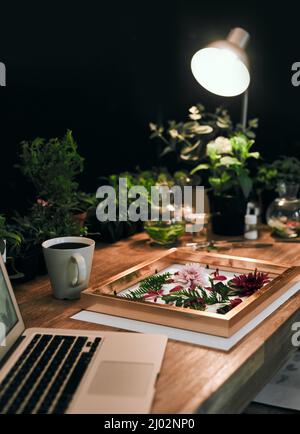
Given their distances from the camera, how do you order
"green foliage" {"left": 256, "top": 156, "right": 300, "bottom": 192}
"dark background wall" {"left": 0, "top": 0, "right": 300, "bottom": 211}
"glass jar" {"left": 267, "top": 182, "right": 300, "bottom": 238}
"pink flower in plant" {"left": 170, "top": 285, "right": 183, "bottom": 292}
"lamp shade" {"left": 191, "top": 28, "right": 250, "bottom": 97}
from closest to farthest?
"pink flower in plant" {"left": 170, "top": 285, "right": 183, "bottom": 292}
"dark background wall" {"left": 0, "top": 0, "right": 300, "bottom": 211}
"lamp shade" {"left": 191, "top": 28, "right": 250, "bottom": 97}
"glass jar" {"left": 267, "top": 182, "right": 300, "bottom": 238}
"green foliage" {"left": 256, "top": 156, "right": 300, "bottom": 192}

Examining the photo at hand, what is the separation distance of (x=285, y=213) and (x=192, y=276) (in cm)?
62

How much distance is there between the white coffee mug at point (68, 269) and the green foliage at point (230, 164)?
29.5 inches

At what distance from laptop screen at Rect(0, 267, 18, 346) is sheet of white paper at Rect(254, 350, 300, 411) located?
2.33ft

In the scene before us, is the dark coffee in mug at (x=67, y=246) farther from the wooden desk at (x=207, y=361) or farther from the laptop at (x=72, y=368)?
the laptop at (x=72, y=368)

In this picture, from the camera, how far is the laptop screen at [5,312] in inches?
41.3

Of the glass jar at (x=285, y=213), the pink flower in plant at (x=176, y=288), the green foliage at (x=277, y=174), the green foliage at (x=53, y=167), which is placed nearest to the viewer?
the pink flower in plant at (x=176, y=288)

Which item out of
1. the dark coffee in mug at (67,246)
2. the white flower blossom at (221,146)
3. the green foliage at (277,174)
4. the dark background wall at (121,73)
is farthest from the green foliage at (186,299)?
the green foliage at (277,174)

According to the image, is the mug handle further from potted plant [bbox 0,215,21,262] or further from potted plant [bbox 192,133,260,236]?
potted plant [bbox 192,133,260,236]

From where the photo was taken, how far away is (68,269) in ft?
4.27

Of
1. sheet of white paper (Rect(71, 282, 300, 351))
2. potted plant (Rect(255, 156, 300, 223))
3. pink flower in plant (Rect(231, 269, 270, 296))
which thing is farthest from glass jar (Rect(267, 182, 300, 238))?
sheet of white paper (Rect(71, 282, 300, 351))

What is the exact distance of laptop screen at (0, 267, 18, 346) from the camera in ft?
3.44

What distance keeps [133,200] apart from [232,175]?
36 centimetres
